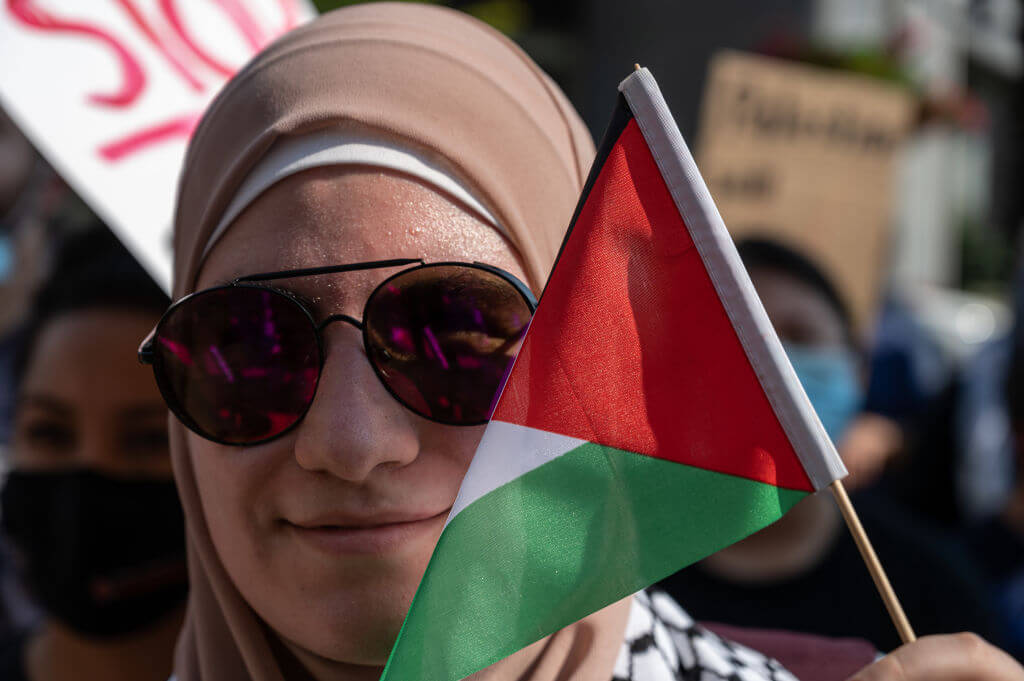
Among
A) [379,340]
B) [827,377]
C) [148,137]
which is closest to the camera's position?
[379,340]

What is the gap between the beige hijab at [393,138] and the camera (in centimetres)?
130

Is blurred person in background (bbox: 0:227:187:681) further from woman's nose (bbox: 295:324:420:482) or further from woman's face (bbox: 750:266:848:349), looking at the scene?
woman's face (bbox: 750:266:848:349)

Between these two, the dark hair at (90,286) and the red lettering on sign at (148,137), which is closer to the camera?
the red lettering on sign at (148,137)

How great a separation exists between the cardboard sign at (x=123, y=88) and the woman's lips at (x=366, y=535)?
906 mm

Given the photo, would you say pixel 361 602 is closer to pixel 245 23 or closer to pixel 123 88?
pixel 123 88

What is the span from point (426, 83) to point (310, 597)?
74 cm

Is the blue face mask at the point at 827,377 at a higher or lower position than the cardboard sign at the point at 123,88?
lower

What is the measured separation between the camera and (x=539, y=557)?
1058 mm

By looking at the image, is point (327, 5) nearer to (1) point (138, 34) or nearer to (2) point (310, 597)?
(1) point (138, 34)

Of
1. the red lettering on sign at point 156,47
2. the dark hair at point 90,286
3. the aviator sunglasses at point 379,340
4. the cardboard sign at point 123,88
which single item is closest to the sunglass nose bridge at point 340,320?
the aviator sunglasses at point 379,340

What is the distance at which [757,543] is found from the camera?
111 inches

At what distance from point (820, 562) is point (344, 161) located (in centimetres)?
213

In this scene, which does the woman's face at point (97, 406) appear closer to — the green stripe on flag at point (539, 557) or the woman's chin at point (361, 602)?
the woman's chin at point (361, 602)

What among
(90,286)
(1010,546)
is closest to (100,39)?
(90,286)
